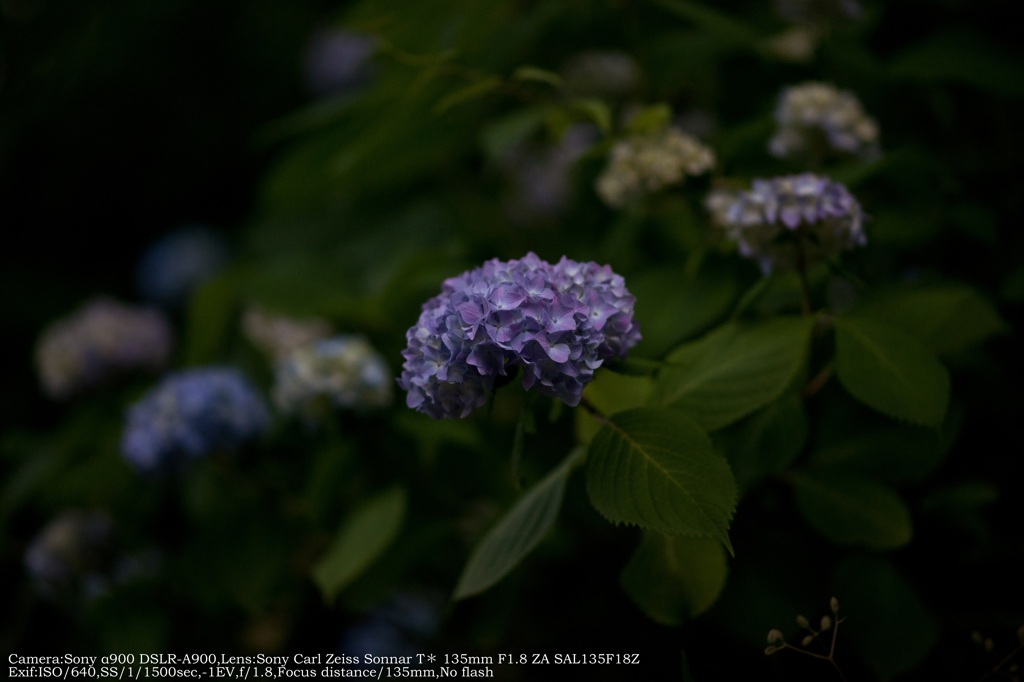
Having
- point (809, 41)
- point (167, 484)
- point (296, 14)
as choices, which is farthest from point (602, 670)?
point (296, 14)

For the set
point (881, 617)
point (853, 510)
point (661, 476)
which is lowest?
point (881, 617)

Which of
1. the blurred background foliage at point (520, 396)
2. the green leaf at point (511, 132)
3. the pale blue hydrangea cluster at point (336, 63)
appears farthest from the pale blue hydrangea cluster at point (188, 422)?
the pale blue hydrangea cluster at point (336, 63)

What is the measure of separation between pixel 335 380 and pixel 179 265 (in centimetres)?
182

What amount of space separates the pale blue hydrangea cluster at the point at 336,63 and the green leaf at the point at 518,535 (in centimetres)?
234

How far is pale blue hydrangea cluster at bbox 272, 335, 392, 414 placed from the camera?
138cm

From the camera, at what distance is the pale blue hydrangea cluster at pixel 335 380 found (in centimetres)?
138

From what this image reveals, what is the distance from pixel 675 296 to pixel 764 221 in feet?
0.77

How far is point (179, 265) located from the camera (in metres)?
2.90

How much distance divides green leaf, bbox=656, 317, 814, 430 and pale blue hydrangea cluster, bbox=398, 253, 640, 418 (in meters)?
0.14

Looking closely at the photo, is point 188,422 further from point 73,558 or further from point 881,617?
point 881,617

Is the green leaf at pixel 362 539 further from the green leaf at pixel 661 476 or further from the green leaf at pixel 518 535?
the green leaf at pixel 661 476

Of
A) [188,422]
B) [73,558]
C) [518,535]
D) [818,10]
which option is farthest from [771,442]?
[73,558]

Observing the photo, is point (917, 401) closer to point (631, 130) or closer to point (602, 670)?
point (631, 130)

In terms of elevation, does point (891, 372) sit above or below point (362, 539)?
above
